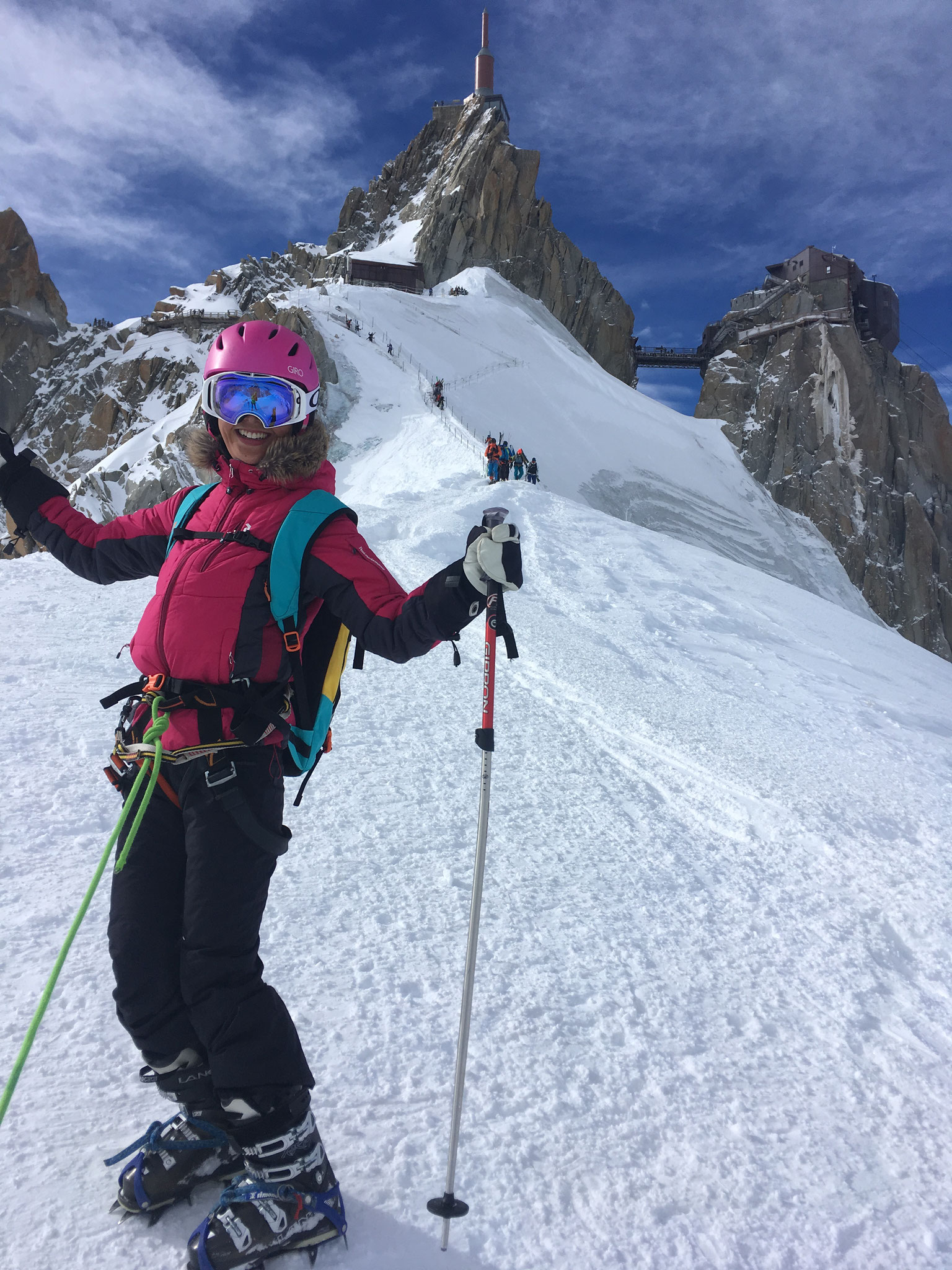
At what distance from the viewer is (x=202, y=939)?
1.84m

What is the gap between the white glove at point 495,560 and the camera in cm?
192

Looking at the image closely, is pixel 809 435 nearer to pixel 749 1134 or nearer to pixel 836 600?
pixel 836 600

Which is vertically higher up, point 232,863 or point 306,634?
point 306,634

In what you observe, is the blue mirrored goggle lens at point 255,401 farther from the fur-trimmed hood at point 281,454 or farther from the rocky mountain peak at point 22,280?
the rocky mountain peak at point 22,280

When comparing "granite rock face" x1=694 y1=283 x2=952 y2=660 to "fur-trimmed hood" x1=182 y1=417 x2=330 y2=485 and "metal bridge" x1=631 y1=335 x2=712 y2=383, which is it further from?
"fur-trimmed hood" x1=182 y1=417 x2=330 y2=485

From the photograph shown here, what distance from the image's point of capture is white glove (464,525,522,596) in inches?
75.7

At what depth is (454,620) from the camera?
77.1 inches

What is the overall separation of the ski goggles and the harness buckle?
1078 millimetres

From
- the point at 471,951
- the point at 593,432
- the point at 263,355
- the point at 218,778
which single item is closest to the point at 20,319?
the point at 593,432

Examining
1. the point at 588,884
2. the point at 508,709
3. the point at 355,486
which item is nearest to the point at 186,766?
the point at 588,884

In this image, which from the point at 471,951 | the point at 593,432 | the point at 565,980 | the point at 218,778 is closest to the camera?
the point at 218,778

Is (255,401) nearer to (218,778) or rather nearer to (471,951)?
(218,778)

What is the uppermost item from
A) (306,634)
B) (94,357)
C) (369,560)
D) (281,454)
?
(94,357)

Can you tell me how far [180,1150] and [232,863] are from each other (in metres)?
0.82
